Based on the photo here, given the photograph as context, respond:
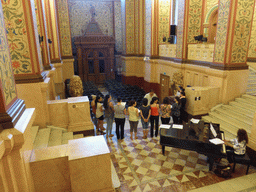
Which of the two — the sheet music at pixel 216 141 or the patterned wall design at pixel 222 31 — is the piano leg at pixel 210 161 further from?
the patterned wall design at pixel 222 31

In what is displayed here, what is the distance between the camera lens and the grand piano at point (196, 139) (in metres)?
4.34

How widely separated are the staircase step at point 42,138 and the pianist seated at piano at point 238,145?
4178mm

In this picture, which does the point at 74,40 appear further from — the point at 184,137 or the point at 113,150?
the point at 184,137

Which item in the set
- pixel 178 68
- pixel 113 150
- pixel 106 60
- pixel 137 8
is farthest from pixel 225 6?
pixel 106 60

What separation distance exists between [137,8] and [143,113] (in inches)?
399

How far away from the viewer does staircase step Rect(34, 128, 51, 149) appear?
4.38m

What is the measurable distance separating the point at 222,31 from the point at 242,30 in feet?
1.99

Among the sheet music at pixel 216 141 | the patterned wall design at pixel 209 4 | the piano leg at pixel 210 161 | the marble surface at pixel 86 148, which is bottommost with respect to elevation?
the piano leg at pixel 210 161

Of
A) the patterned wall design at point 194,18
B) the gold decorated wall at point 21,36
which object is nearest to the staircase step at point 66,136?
the gold decorated wall at point 21,36

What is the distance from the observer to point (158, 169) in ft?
15.2

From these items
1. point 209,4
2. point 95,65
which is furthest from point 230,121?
point 95,65

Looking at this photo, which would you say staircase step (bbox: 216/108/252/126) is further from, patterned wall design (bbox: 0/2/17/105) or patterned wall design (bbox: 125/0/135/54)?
patterned wall design (bbox: 125/0/135/54)

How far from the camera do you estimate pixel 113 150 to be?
5.49 m

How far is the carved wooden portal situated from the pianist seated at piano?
42.0 feet
